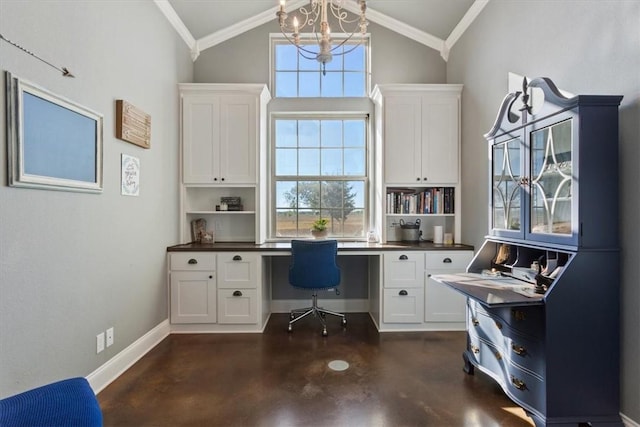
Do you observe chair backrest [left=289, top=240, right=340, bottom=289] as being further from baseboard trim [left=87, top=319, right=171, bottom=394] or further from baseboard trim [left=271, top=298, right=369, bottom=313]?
baseboard trim [left=87, top=319, right=171, bottom=394]

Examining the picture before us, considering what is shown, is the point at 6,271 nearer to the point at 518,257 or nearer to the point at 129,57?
the point at 129,57

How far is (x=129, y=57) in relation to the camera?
2508 mm

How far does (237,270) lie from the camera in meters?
3.12

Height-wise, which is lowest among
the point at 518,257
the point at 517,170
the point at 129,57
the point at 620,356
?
the point at 620,356

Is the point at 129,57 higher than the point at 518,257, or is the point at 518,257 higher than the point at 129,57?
the point at 129,57

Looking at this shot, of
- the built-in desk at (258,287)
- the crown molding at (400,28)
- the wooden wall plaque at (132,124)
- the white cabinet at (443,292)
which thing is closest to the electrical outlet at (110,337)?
the built-in desk at (258,287)

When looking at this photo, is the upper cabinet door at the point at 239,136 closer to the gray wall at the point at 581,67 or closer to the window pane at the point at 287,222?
A: the window pane at the point at 287,222

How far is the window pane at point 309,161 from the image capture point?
3.86 meters

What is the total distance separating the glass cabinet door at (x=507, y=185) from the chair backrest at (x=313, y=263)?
4.61 ft

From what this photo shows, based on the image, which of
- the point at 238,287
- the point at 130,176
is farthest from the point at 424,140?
the point at 130,176

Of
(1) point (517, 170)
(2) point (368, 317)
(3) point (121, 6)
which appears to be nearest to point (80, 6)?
(3) point (121, 6)

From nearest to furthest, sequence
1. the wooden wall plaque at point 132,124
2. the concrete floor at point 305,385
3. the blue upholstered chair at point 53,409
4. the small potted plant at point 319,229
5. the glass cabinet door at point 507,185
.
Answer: the blue upholstered chair at point 53,409
the concrete floor at point 305,385
the glass cabinet door at point 507,185
the wooden wall plaque at point 132,124
the small potted plant at point 319,229

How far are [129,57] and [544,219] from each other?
3.16 metres

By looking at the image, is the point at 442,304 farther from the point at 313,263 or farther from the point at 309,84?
the point at 309,84
